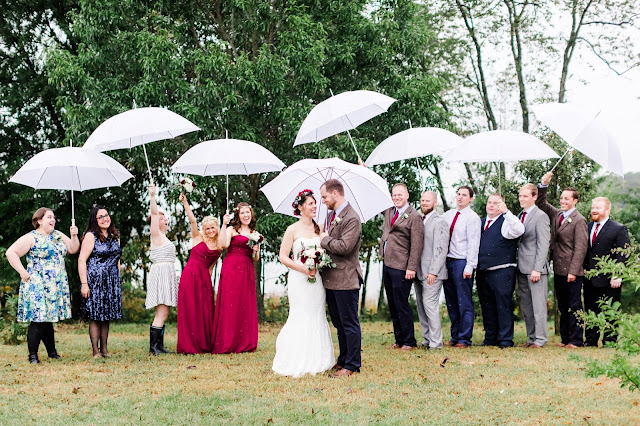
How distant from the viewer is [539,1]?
56.7 feet

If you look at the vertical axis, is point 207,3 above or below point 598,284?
above

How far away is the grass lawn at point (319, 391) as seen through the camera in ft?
17.5

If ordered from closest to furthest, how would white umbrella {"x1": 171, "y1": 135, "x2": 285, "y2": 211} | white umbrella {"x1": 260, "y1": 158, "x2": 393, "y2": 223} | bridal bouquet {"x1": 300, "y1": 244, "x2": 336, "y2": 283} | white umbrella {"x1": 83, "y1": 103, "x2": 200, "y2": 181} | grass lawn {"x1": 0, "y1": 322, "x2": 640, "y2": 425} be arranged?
grass lawn {"x1": 0, "y1": 322, "x2": 640, "y2": 425}
bridal bouquet {"x1": 300, "y1": 244, "x2": 336, "y2": 283}
white umbrella {"x1": 260, "y1": 158, "x2": 393, "y2": 223}
white umbrella {"x1": 83, "y1": 103, "x2": 200, "y2": 181}
white umbrella {"x1": 171, "y1": 135, "x2": 285, "y2": 211}

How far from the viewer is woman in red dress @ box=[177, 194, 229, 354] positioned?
8.75 metres

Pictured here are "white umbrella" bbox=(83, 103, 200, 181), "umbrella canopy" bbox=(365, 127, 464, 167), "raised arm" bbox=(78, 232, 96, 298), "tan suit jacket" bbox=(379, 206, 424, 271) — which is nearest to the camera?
"white umbrella" bbox=(83, 103, 200, 181)

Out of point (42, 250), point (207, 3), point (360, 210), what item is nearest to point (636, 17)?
point (207, 3)

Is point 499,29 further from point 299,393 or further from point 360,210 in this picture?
point 299,393

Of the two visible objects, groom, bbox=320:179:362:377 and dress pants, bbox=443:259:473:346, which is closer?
groom, bbox=320:179:362:377

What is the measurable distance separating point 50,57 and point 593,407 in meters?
10.4

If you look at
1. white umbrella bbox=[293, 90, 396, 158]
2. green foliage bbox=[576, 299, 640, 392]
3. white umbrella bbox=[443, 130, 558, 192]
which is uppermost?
white umbrella bbox=[293, 90, 396, 158]

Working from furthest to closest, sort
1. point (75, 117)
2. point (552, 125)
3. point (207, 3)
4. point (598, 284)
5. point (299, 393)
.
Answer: point (207, 3) → point (75, 117) → point (598, 284) → point (552, 125) → point (299, 393)

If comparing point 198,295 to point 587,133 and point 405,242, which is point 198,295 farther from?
point 587,133

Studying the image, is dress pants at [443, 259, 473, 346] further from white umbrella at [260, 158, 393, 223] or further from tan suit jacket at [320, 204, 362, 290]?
tan suit jacket at [320, 204, 362, 290]

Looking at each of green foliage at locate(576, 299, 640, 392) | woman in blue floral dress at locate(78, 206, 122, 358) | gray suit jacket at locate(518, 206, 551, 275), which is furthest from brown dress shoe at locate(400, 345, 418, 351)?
green foliage at locate(576, 299, 640, 392)
